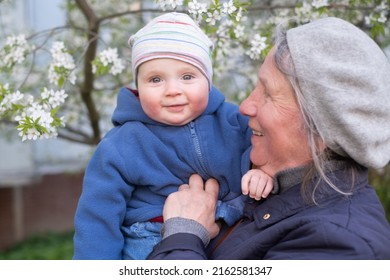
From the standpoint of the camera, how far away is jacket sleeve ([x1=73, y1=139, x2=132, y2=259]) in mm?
2422

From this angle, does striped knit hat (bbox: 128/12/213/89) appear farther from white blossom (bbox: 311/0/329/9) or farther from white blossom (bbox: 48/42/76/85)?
white blossom (bbox: 311/0/329/9)

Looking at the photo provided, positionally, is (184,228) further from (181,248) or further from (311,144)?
(311,144)

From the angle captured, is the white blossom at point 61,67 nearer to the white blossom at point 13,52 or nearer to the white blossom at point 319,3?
the white blossom at point 13,52

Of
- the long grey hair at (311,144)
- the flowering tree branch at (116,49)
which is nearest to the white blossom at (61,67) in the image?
the flowering tree branch at (116,49)

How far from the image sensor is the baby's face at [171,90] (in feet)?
7.96

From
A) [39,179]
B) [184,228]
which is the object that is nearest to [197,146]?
[184,228]

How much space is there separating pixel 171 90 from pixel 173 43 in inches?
7.5

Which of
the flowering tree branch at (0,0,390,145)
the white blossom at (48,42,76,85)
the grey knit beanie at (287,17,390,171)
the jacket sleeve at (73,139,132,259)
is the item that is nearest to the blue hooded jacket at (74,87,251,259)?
the jacket sleeve at (73,139,132,259)

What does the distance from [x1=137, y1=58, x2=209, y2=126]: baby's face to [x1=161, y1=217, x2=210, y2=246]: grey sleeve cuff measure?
41cm
